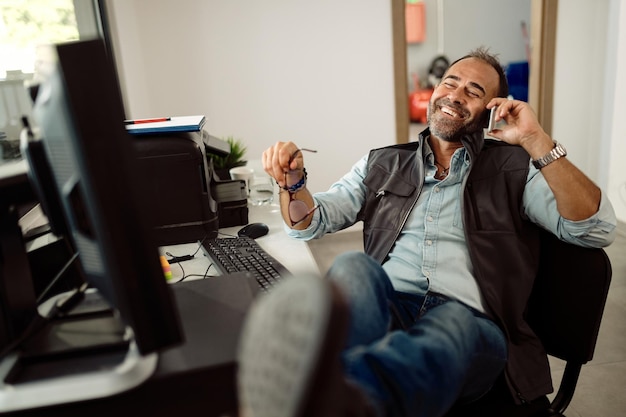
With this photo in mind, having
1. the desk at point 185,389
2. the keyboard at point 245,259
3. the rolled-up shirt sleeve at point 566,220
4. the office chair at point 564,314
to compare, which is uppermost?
the desk at point 185,389

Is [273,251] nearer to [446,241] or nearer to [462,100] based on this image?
[446,241]

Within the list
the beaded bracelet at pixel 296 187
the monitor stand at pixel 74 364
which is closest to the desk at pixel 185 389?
the monitor stand at pixel 74 364

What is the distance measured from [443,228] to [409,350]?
0.58 metres

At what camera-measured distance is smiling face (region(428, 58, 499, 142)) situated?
1.57m

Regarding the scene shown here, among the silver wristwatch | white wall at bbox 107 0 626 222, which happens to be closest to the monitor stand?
the silver wristwatch

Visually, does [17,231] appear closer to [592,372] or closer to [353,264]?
[353,264]

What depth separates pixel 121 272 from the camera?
545 mm

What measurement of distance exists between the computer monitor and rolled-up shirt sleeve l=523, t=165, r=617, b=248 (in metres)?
0.99

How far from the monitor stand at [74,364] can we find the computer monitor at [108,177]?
5 centimetres

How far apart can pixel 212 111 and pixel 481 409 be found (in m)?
2.66

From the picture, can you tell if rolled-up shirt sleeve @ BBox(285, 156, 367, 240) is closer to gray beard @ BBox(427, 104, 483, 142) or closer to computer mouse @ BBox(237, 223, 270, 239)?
computer mouse @ BBox(237, 223, 270, 239)

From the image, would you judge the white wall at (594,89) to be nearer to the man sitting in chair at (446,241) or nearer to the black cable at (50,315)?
the man sitting in chair at (446,241)

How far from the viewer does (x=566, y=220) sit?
123cm

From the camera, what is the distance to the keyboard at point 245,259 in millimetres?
1176
